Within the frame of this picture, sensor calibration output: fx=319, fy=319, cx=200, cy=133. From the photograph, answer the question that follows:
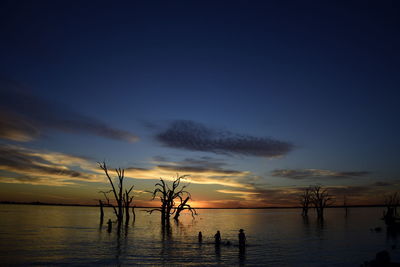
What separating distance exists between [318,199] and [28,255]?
266 feet

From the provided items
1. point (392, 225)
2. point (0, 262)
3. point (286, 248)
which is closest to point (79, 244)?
point (0, 262)

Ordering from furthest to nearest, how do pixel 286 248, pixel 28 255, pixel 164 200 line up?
pixel 164 200
pixel 286 248
pixel 28 255

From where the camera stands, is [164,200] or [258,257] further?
[164,200]

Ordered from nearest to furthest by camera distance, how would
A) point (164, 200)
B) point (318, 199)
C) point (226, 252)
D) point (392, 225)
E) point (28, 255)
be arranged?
point (28, 255) < point (226, 252) < point (392, 225) < point (164, 200) < point (318, 199)

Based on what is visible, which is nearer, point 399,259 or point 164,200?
point 399,259

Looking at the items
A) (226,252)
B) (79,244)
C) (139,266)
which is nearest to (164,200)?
(79,244)

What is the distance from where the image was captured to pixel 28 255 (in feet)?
88.2

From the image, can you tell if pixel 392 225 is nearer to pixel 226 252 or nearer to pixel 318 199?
pixel 318 199

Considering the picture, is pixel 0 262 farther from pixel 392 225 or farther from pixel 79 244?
pixel 392 225

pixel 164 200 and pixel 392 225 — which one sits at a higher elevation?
pixel 164 200

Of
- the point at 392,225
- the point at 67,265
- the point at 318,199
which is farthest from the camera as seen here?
the point at 318,199

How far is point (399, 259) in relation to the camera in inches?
1081

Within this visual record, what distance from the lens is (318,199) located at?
300 feet

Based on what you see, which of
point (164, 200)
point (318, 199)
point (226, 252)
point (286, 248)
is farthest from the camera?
point (318, 199)
